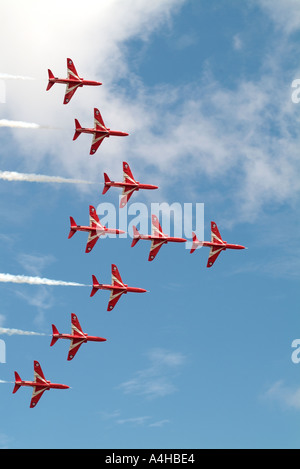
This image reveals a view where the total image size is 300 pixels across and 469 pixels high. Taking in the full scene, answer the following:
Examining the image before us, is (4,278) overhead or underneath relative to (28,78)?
underneath

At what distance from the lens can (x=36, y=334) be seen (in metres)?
197

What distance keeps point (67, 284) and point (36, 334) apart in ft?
42.2
